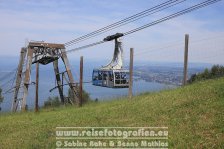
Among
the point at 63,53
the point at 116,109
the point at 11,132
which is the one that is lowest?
the point at 11,132

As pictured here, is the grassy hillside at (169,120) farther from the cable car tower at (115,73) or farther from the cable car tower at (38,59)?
the cable car tower at (38,59)

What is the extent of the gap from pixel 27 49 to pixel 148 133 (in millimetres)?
27129

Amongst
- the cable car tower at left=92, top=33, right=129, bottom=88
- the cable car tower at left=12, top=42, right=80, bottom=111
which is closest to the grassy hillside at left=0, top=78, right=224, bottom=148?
the cable car tower at left=92, top=33, right=129, bottom=88

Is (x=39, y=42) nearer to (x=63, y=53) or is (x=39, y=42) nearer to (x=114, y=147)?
(x=63, y=53)

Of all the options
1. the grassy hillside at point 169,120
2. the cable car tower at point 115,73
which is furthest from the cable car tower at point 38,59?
the grassy hillside at point 169,120

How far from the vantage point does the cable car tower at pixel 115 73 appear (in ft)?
113

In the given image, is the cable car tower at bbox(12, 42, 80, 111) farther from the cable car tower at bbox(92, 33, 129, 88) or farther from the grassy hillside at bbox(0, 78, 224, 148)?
the grassy hillside at bbox(0, 78, 224, 148)

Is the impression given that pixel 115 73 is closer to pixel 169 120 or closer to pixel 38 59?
pixel 38 59

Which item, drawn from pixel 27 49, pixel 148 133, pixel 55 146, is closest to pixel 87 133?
pixel 55 146

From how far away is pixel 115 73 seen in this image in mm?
34438

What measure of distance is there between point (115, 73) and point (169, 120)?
20737mm

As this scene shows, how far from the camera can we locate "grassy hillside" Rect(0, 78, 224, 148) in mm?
11461

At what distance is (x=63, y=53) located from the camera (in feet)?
129

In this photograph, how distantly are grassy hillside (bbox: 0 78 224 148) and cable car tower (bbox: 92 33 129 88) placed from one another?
15.1m
